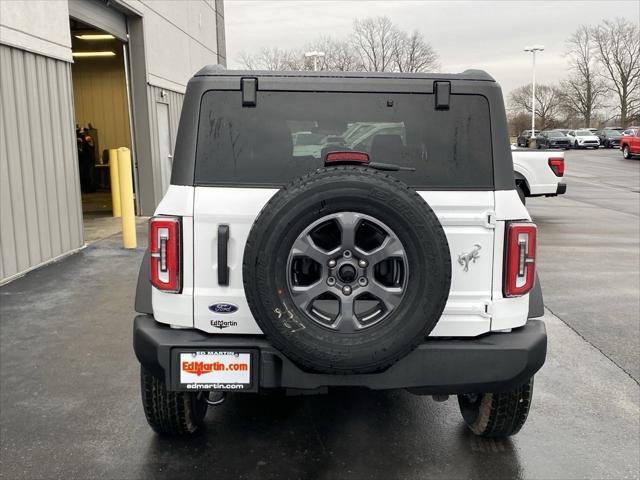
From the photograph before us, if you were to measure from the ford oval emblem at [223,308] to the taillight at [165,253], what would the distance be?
0.60 feet

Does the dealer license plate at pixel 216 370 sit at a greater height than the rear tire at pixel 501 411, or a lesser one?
greater

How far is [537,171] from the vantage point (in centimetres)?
1278

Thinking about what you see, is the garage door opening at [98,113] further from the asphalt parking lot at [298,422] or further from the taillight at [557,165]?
the asphalt parking lot at [298,422]

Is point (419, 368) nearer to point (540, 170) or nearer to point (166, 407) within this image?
point (166, 407)

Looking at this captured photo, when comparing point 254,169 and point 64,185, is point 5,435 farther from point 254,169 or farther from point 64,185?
point 64,185

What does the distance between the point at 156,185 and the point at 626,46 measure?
223ft

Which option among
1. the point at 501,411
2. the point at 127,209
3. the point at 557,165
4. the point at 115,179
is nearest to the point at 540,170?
the point at 557,165

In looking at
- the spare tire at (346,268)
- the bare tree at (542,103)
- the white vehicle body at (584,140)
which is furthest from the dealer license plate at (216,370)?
the bare tree at (542,103)

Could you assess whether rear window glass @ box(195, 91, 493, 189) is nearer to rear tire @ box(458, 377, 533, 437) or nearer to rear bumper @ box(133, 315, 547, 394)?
rear bumper @ box(133, 315, 547, 394)

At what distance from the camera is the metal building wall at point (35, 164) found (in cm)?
752

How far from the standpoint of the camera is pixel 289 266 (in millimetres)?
2691

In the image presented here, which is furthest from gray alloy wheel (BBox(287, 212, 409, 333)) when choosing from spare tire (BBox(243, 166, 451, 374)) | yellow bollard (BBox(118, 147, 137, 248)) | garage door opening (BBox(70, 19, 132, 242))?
garage door opening (BBox(70, 19, 132, 242))

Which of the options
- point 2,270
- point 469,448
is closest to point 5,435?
point 469,448

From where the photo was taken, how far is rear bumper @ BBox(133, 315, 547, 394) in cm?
290
